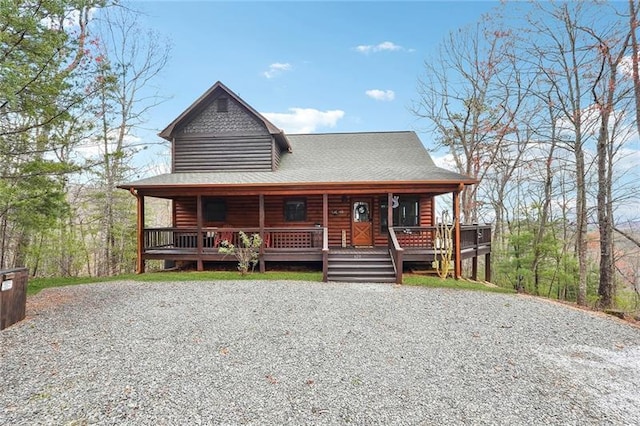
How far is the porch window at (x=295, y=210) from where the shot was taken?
13.1m

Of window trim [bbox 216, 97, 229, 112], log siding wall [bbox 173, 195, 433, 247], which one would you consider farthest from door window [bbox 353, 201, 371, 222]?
window trim [bbox 216, 97, 229, 112]

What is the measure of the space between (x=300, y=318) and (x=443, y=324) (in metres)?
2.84

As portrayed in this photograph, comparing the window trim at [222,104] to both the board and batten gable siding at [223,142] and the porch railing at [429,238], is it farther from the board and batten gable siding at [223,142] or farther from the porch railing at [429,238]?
the porch railing at [429,238]

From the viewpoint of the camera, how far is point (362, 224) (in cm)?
1287

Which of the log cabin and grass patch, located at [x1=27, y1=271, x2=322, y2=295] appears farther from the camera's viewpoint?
the log cabin

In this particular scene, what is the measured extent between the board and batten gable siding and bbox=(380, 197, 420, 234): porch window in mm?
5249

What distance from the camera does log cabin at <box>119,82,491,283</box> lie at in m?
10.6

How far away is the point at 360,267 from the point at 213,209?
6994mm

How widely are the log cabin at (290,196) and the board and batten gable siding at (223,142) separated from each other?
0.04m

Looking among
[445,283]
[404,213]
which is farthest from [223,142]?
[445,283]

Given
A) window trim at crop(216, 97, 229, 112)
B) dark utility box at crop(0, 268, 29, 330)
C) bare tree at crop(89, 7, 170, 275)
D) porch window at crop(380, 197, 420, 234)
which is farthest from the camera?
bare tree at crop(89, 7, 170, 275)

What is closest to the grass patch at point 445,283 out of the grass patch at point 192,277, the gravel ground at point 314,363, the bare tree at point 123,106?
the gravel ground at point 314,363

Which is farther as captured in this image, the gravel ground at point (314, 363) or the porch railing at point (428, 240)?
the porch railing at point (428, 240)

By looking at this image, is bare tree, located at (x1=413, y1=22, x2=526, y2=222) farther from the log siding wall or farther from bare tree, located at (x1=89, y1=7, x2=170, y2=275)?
bare tree, located at (x1=89, y1=7, x2=170, y2=275)
